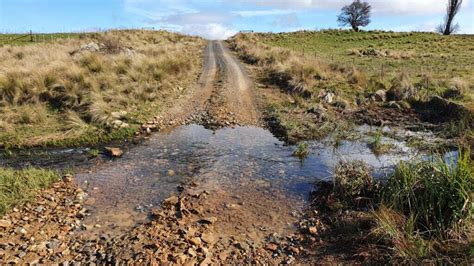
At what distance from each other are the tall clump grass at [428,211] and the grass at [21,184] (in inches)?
231

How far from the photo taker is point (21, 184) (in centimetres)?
704

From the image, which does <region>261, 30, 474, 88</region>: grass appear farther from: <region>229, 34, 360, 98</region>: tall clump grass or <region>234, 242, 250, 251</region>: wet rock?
<region>234, 242, 250, 251</region>: wet rock

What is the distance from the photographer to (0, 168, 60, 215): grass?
6.55m

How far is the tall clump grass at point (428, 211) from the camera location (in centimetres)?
472

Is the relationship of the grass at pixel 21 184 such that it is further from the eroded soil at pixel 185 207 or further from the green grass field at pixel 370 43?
the green grass field at pixel 370 43

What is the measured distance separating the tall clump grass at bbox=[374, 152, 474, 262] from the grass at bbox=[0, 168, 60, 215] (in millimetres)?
5867

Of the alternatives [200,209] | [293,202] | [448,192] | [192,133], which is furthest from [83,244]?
[192,133]

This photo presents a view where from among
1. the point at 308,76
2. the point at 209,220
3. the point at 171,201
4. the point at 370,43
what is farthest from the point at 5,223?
the point at 370,43

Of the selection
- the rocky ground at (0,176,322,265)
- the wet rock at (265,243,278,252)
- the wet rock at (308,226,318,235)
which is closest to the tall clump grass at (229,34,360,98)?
the wet rock at (308,226,318,235)

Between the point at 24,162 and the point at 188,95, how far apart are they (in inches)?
281

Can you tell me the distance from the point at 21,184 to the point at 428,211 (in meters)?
6.84

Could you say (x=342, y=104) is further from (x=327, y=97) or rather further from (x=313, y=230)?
(x=313, y=230)

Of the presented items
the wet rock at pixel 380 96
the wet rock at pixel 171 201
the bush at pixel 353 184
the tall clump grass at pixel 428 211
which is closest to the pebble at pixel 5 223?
the wet rock at pixel 171 201

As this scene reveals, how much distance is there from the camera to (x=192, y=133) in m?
11.2
